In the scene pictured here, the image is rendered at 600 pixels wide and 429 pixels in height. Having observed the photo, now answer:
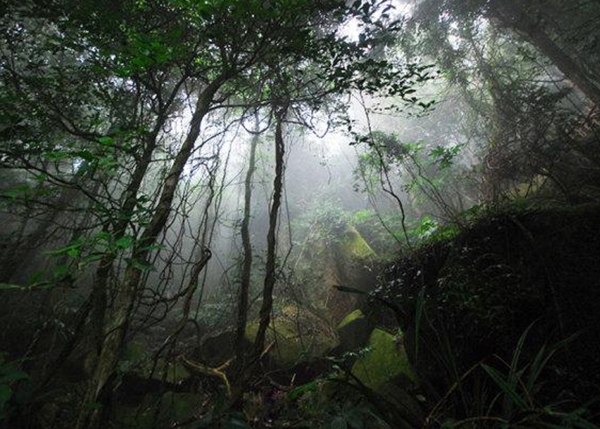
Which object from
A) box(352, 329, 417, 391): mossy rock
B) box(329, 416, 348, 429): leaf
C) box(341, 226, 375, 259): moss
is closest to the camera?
box(329, 416, 348, 429): leaf

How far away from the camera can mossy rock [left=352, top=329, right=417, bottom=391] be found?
4827mm

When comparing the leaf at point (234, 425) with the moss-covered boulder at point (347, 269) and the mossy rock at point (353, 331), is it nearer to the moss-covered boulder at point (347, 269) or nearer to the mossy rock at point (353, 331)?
the mossy rock at point (353, 331)

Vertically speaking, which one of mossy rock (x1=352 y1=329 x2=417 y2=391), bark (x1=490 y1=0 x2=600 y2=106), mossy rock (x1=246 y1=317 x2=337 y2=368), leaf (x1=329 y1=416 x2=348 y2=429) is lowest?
leaf (x1=329 y1=416 x2=348 y2=429)

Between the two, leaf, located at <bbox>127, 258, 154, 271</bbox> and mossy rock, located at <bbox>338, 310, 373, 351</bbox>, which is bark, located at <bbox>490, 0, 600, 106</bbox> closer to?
mossy rock, located at <bbox>338, 310, 373, 351</bbox>

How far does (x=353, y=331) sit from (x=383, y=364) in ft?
6.84

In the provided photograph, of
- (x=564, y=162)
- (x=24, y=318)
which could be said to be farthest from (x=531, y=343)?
(x=24, y=318)

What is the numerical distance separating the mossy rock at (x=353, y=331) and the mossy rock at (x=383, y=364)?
3.65 feet

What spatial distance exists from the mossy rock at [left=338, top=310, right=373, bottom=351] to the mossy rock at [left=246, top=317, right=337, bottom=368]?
0.25 meters

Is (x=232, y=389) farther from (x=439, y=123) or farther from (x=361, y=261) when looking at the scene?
(x=439, y=123)

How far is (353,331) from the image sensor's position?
730 cm

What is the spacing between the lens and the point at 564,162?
5.18m

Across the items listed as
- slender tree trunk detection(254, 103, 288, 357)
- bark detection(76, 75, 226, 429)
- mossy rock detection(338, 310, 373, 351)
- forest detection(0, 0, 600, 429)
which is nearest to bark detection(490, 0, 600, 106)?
forest detection(0, 0, 600, 429)

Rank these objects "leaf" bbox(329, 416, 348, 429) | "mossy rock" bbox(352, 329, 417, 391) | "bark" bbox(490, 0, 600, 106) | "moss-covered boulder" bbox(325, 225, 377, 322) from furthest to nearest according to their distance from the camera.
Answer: "moss-covered boulder" bbox(325, 225, 377, 322), "bark" bbox(490, 0, 600, 106), "mossy rock" bbox(352, 329, 417, 391), "leaf" bbox(329, 416, 348, 429)

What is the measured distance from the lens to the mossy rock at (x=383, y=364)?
483 centimetres
